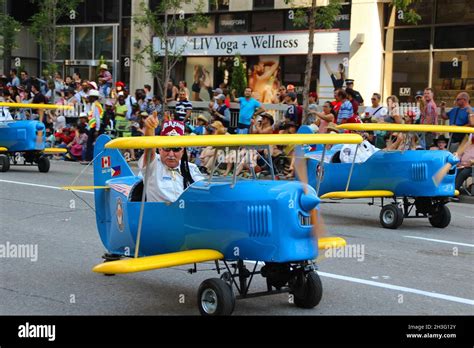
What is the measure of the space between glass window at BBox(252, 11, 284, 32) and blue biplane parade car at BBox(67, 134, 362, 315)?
69.5 ft

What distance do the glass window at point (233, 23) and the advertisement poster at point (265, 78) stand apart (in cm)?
153

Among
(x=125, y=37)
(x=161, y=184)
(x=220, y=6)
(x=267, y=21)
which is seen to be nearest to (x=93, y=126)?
(x=267, y=21)

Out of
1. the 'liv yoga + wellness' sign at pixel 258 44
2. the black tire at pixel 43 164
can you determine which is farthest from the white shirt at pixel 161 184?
the 'liv yoga + wellness' sign at pixel 258 44

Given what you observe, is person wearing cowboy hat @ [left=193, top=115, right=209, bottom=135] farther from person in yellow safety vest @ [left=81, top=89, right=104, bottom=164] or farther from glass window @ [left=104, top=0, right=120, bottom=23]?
glass window @ [left=104, top=0, right=120, bottom=23]

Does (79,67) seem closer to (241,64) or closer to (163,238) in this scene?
(241,64)

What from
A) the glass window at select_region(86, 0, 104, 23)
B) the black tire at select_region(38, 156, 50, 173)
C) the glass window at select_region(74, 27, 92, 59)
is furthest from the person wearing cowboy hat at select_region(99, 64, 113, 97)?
the glass window at select_region(74, 27, 92, 59)

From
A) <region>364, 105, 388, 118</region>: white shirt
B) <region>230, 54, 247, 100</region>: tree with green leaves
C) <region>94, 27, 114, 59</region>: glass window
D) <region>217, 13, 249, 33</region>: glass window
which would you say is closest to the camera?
<region>364, 105, 388, 118</region>: white shirt

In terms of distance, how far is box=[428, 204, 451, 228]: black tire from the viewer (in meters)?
12.7

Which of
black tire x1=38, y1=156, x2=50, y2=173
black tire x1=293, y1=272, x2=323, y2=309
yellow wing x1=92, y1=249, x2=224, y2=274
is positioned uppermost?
yellow wing x1=92, y1=249, x2=224, y2=274

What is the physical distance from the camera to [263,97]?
93.8 ft

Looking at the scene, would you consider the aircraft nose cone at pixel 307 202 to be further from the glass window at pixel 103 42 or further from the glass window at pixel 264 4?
the glass window at pixel 103 42

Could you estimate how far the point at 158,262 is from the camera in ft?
21.7

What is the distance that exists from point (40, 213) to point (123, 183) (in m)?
4.98
